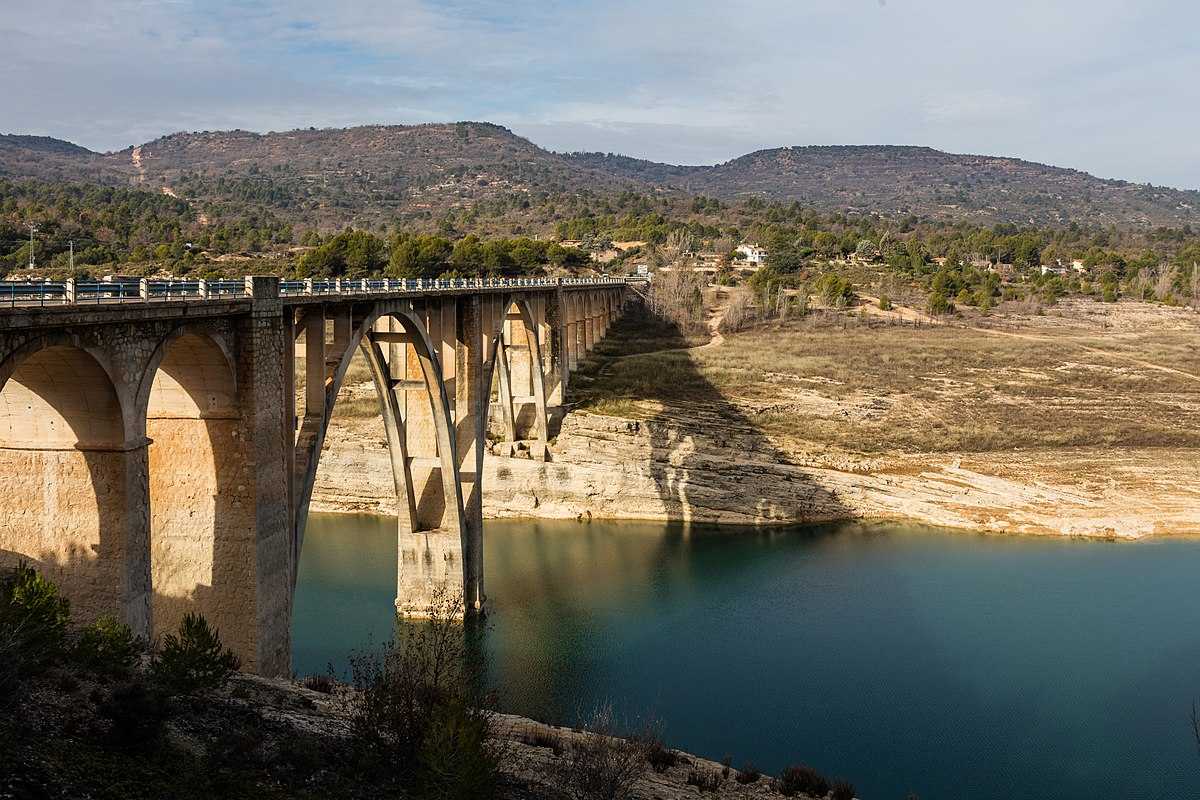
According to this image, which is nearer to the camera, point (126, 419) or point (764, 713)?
point (126, 419)

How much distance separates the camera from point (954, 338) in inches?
2749

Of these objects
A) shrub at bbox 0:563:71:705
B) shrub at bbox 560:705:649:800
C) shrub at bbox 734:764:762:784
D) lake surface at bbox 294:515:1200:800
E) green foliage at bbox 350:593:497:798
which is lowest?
lake surface at bbox 294:515:1200:800

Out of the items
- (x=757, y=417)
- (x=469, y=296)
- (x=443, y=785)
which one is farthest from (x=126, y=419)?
(x=757, y=417)

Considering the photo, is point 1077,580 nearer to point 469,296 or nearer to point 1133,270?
point 469,296

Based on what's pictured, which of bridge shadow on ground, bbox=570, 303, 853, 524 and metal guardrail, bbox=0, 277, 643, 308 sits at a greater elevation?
metal guardrail, bbox=0, 277, 643, 308

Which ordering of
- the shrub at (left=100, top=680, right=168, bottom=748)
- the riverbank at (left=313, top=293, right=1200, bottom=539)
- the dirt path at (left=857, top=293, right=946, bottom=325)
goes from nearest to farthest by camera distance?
1. the shrub at (left=100, top=680, right=168, bottom=748)
2. the riverbank at (left=313, top=293, right=1200, bottom=539)
3. the dirt path at (left=857, top=293, right=946, bottom=325)

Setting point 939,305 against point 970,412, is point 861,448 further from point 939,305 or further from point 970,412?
point 939,305

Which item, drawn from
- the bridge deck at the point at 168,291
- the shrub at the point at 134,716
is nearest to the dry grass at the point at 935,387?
the bridge deck at the point at 168,291

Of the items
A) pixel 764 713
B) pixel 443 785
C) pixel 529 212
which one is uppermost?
pixel 529 212

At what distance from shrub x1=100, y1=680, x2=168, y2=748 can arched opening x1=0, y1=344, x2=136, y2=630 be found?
114 inches

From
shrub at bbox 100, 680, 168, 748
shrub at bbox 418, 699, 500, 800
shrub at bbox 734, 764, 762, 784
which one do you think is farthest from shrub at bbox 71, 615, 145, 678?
shrub at bbox 734, 764, 762, 784

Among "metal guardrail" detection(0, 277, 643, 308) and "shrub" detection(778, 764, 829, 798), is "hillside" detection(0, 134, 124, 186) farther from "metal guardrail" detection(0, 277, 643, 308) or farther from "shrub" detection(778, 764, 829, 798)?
"shrub" detection(778, 764, 829, 798)

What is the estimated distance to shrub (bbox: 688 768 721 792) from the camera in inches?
669

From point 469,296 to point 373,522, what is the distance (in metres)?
15.4
